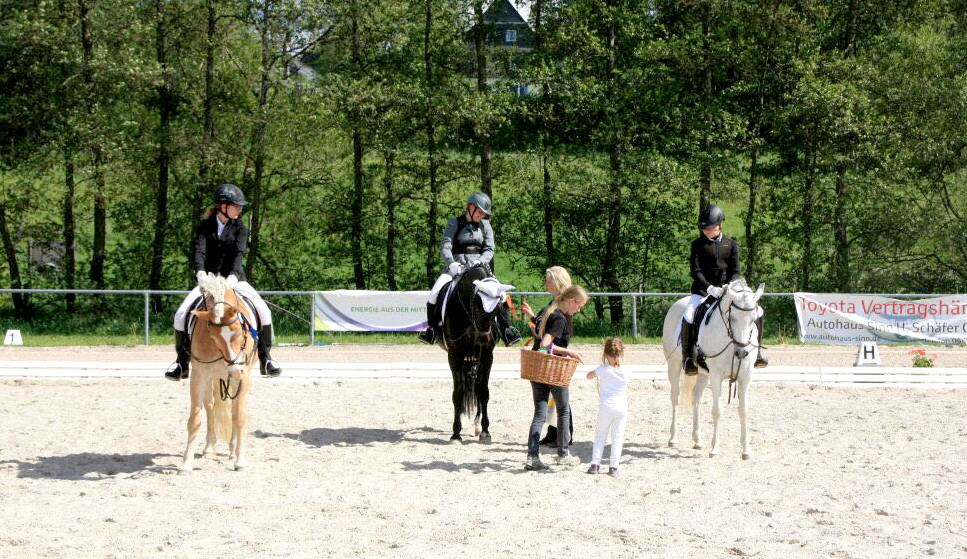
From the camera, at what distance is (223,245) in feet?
31.2

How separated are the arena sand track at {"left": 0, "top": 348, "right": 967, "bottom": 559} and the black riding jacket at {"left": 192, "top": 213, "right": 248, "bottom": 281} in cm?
189

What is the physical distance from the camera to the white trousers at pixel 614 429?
9.05 meters

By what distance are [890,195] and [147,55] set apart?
19.2 metres

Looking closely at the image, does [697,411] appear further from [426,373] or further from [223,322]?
[426,373]

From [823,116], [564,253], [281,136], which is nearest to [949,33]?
[823,116]

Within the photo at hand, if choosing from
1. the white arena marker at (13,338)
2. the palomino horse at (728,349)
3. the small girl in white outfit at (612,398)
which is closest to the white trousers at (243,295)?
the small girl in white outfit at (612,398)

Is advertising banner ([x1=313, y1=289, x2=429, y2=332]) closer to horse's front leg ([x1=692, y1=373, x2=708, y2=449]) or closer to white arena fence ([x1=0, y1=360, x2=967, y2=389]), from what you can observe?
white arena fence ([x1=0, y1=360, x2=967, y2=389])

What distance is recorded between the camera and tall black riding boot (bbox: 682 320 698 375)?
411 inches

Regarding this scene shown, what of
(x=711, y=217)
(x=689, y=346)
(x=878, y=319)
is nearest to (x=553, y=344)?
(x=689, y=346)

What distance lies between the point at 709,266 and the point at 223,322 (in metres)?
4.87

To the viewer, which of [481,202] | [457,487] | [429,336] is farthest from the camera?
[429,336]

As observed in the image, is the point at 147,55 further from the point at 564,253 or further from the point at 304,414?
the point at 304,414

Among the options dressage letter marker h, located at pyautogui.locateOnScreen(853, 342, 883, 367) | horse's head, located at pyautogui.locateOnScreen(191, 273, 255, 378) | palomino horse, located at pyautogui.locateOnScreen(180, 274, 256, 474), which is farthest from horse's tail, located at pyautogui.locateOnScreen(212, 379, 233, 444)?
dressage letter marker h, located at pyautogui.locateOnScreen(853, 342, 883, 367)

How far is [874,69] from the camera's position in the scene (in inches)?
1028
